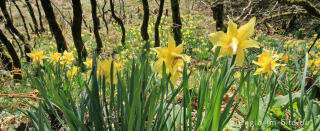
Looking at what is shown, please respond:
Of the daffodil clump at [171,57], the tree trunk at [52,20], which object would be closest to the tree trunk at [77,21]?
the tree trunk at [52,20]

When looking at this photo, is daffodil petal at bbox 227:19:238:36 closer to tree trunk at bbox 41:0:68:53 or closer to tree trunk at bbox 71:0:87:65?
tree trunk at bbox 71:0:87:65

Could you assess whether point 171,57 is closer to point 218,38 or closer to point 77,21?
point 218,38

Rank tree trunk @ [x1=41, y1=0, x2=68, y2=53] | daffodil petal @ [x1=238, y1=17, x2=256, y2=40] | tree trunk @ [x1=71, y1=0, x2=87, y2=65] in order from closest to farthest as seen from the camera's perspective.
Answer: daffodil petal @ [x1=238, y1=17, x2=256, y2=40] → tree trunk @ [x1=41, y1=0, x2=68, y2=53] → tree trunk @ [x1=71, y1=0, x2=87, y2=65]

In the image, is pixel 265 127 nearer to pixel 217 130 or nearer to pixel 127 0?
pixel 217 130

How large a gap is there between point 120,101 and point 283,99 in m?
0.91

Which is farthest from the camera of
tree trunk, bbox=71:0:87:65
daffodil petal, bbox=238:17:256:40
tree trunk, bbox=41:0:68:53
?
tree trunk, bbox=71:0:87:65

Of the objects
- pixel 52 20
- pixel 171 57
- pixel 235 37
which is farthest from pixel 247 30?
pixel 52 20

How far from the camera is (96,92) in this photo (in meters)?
0.78

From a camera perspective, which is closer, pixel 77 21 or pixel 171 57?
pixel 171 57

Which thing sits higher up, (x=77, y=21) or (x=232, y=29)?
(x=77, y=21)

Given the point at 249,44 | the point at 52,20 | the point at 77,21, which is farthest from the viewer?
the point at 77,21

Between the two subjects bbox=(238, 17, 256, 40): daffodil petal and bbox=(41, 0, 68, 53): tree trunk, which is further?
bbox=(41, 0, 68, 53): tree trunk

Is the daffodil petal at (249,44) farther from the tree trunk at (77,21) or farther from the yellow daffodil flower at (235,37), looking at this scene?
the tree trunk at (77,21)

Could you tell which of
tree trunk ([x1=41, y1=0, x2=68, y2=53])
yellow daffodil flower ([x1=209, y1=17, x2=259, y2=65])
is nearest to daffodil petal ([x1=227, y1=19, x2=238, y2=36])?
yellow daffodil flower ([x1=209, y1=17, x2=259, y2=65])
